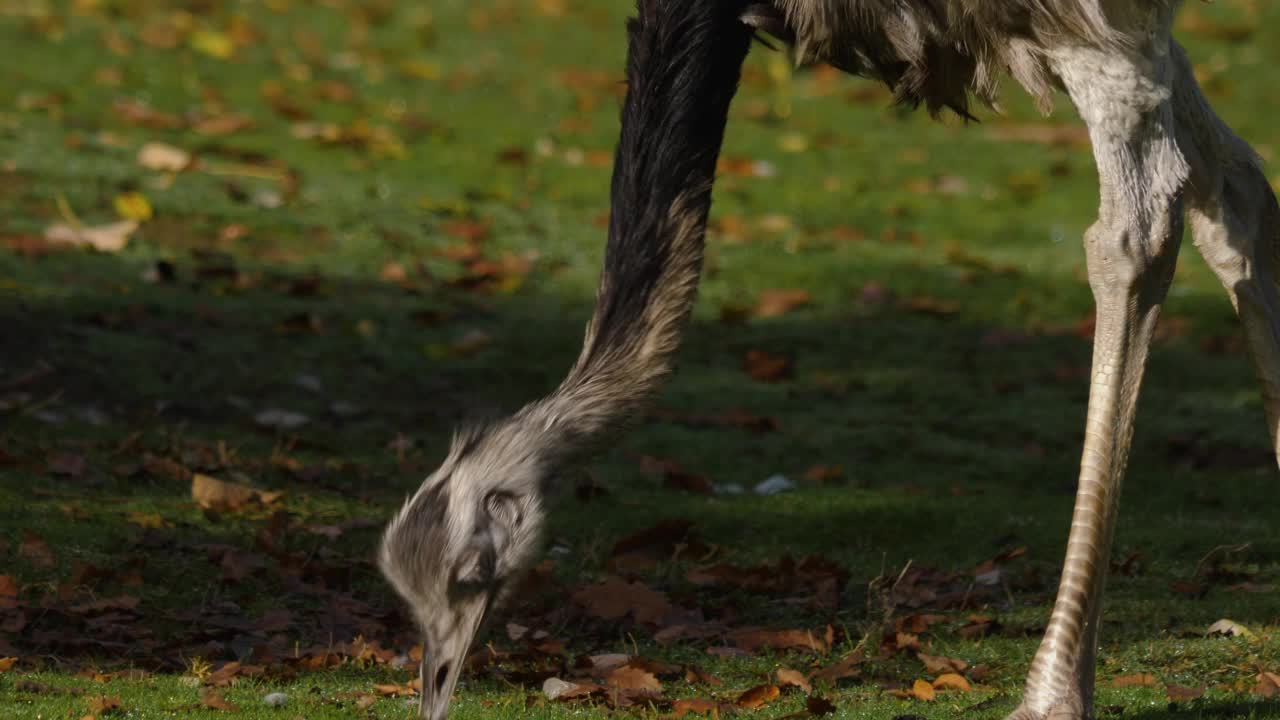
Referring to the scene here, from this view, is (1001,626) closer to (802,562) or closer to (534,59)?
(802,562)

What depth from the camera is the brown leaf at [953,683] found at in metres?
5.42

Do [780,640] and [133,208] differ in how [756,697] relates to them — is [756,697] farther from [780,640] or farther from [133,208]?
[133,208]

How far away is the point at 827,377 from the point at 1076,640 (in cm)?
508

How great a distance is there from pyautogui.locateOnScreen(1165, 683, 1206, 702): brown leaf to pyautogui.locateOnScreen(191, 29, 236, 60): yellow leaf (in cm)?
1235

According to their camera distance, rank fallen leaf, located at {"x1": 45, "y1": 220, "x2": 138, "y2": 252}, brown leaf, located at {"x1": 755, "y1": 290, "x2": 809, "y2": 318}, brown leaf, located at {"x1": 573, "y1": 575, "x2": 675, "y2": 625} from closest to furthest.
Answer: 1. brown leaf, located at {"x1": 573, "y1": 575, "x2": 675, "y2": 625}
2. fallen leaf, located at {"x1": 45, "y1": 220, "x2": 138, "y2": 252}
3. brown leaf, located at {"x1": 755, "y1": 290, "x2": 809, "y2": 318}

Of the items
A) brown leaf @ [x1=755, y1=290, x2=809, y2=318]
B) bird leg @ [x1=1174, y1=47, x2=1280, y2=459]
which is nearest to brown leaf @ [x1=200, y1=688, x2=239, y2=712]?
bird leg @ [x1=1174, y1=47, x2=1280, y2=459]

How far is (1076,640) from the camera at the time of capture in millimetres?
4840

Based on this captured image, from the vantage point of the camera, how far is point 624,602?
629 centimetres

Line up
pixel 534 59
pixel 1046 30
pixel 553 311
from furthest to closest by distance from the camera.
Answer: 1. pixel 534 59
2. pixel 553 311
3. pixel 1046 30

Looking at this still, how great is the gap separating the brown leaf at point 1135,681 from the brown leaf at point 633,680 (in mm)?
1411

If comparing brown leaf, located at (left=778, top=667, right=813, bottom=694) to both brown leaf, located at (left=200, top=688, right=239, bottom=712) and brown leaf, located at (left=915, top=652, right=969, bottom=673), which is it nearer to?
brown leaf, located at (left=915, top=652, right=969, bottom=673)

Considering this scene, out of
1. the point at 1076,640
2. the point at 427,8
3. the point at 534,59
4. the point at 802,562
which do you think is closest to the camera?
the point at 1076,640

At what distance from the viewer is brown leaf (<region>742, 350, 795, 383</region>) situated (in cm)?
981

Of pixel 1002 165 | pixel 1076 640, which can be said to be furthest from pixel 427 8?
pixel 1076 640
